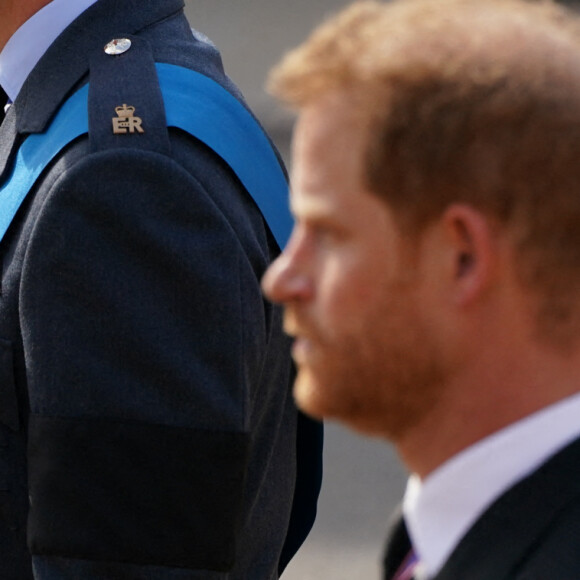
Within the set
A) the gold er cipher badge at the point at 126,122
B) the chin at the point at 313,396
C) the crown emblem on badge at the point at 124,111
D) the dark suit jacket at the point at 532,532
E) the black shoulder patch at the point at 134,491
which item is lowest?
the black shoulder patch at the point at 134,491

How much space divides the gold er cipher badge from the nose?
0.66 meters

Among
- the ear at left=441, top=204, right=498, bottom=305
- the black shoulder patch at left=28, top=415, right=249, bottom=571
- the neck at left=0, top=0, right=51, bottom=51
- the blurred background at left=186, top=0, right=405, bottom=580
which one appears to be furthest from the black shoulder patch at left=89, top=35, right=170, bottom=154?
the blurred background at left=186, top=0, right=405, bottom=580

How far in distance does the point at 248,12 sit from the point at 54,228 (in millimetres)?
7534

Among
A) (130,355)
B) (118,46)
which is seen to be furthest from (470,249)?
(118,46)

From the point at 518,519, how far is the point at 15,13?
1241 millimetres

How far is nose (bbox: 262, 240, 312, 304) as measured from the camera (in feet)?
4.73

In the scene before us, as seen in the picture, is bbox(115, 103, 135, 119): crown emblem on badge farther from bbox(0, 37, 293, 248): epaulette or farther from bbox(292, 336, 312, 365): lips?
bbox(292, 336, 312, 365): lips

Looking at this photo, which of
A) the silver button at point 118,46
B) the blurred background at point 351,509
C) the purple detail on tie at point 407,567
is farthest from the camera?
the blurred background at point 351,509

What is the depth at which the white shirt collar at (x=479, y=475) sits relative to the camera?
1.36m

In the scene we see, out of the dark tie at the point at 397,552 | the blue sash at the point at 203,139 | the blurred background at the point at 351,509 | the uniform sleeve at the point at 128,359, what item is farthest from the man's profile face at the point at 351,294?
the blurred background at the point at 351,509

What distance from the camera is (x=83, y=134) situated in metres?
2.08

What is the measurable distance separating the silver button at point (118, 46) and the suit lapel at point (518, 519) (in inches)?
42.9

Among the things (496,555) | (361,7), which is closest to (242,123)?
(361,7)

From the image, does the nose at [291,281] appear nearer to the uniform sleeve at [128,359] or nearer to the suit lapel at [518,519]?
the suit lapel at [518,519]
